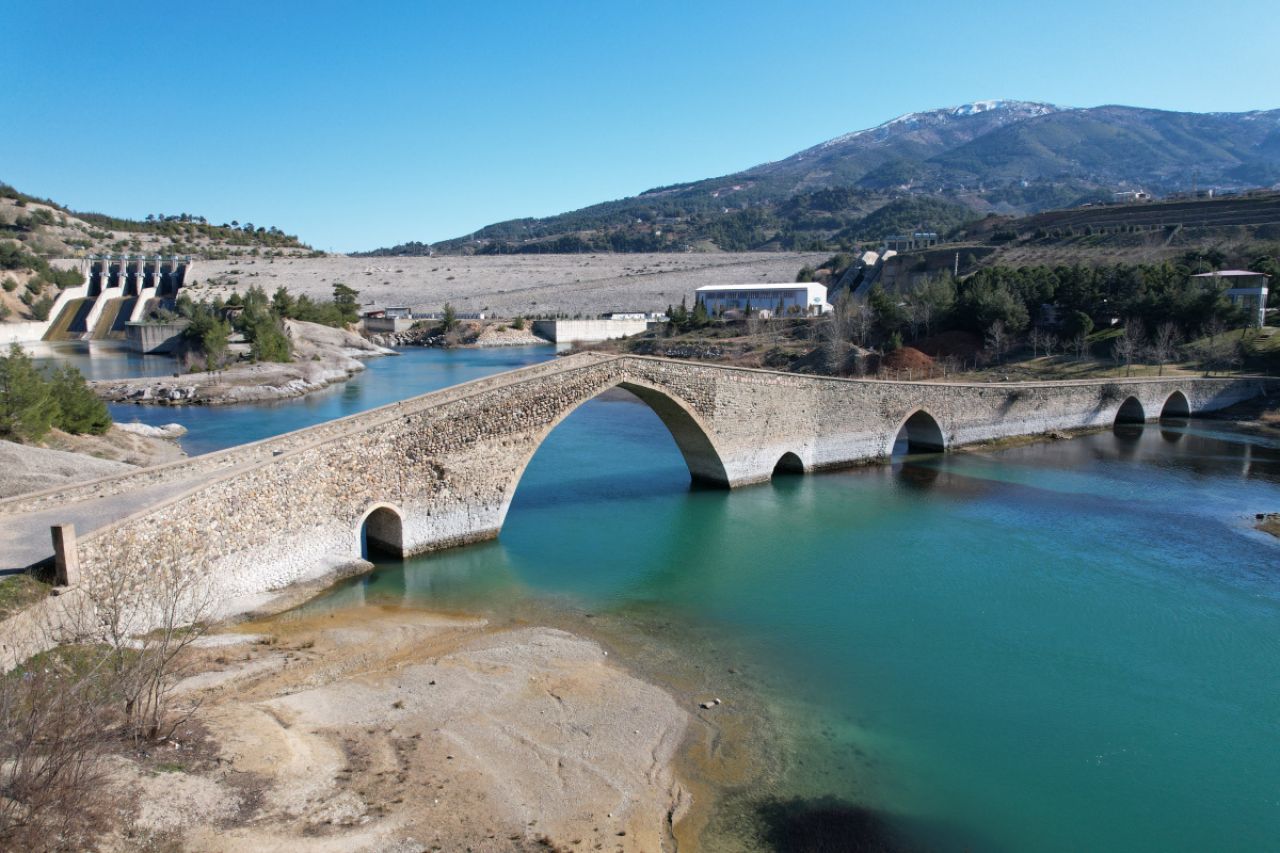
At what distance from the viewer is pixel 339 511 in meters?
14.7

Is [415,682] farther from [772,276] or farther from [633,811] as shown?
[772,276]

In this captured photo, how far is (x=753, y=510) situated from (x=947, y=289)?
2891cm

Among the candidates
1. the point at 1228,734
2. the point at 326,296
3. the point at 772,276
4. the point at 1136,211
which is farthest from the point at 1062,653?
the point at 326,296

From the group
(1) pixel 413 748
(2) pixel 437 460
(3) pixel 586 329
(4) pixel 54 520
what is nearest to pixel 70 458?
(4) pixel 54 520

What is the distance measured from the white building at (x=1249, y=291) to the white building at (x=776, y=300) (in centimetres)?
2271

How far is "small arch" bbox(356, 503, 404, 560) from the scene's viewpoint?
1595 cm

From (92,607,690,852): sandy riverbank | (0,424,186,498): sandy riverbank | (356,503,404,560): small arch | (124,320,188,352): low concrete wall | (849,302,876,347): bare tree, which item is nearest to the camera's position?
(92,607,690,852): sandy riverbank

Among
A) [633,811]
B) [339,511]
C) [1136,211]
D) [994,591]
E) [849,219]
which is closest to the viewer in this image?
[633,811]

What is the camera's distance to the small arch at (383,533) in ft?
52.3

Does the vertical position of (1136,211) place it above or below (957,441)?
above

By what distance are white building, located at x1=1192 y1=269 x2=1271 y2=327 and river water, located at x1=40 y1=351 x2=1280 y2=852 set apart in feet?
50.0

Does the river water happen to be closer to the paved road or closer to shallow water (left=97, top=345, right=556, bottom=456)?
the paved road

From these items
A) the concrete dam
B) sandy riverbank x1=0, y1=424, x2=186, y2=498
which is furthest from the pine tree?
the concrete dam

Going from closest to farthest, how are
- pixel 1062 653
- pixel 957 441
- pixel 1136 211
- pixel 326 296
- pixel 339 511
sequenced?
1. pixel 1062 653
2. pixel 339 511
3. pixel 957 441
4. pixel 1136 211
5. pixel 326 296
